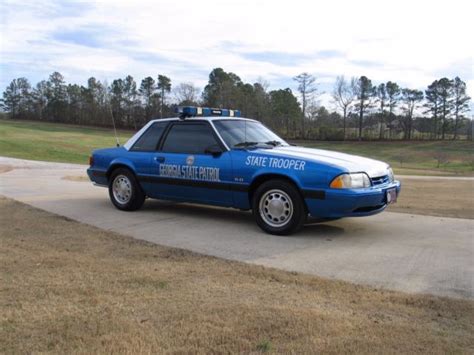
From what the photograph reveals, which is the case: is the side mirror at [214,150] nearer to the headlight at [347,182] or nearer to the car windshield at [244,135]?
the car windshield at [244,135]

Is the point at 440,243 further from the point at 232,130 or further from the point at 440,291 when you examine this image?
the point at 232,130

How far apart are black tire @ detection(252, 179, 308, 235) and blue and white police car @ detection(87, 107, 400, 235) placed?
0.04 feet

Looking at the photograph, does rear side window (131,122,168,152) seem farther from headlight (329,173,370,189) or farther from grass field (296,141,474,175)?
grass field (296,141,474,175)

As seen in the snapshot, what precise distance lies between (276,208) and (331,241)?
0.79 m

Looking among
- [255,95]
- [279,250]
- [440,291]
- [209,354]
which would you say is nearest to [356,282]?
[440,291]

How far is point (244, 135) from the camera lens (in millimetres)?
7141

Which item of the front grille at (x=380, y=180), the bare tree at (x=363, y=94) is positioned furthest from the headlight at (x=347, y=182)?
the bare tree at (x=363, y=94)

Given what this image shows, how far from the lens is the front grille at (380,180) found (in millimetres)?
6289

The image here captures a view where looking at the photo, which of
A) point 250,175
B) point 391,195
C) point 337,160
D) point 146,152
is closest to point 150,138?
point 146,152

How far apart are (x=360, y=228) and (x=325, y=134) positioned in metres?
68.7

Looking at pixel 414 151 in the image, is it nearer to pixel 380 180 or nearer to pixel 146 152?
pixel 146 152

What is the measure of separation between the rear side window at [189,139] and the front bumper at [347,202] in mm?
1808

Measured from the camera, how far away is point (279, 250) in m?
5.58

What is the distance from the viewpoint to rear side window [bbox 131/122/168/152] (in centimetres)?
781
